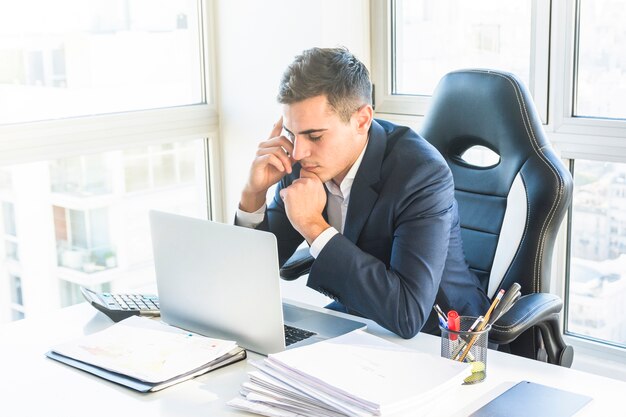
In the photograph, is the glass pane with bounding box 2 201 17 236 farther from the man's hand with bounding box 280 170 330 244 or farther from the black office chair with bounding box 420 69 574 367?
the black office chair with bounding box 420 69 574 367

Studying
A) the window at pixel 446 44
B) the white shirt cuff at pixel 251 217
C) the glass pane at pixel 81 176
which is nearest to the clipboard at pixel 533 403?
the white shirt cuff at pixel 251 217

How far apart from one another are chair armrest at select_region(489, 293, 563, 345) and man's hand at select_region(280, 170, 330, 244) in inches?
16.9

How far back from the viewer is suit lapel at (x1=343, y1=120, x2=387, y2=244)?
196 centimetres

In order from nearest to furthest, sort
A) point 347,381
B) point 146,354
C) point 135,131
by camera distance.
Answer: point 347,381 → point 146,354 → point 135,131

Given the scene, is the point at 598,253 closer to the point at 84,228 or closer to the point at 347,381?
the point at 347,381

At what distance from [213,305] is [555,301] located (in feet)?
2.64

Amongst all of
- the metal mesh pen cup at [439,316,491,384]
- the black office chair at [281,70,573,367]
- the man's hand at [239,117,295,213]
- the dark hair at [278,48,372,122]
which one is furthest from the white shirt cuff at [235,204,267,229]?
the metal mesh pen cup at [439,316,491,384]

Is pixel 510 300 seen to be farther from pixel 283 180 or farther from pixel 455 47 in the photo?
pixel 455 47

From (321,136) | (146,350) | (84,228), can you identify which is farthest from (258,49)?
(146,350)

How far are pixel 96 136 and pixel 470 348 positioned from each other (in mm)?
1842

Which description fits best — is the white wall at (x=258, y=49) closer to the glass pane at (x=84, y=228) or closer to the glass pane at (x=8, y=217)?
the glass pane at (x=84, y=228)

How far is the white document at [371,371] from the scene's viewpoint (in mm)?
1316

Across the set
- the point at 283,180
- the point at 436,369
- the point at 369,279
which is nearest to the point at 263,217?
the point at 283,180

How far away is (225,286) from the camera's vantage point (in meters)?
1.63
